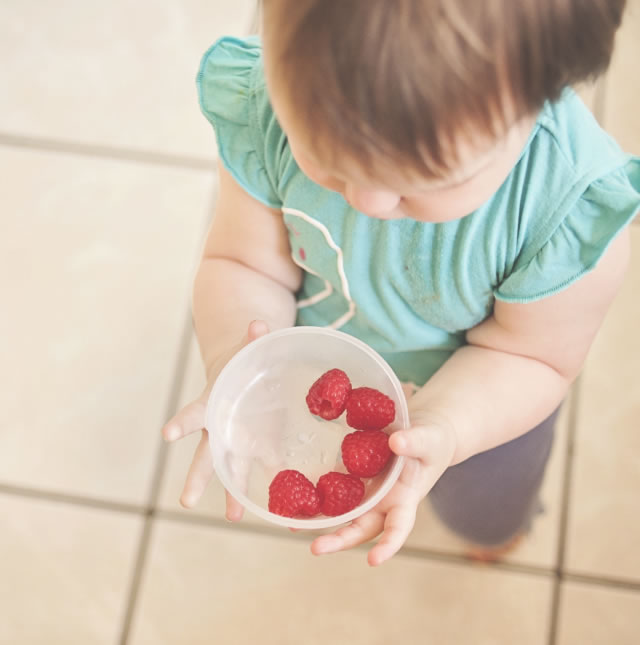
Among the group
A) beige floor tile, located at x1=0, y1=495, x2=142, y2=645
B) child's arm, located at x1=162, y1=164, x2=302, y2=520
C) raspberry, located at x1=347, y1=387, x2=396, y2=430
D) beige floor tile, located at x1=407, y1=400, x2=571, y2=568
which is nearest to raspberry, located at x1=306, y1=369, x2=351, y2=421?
raspberry, located at x1=347, y1=387, x2=396, y2=430

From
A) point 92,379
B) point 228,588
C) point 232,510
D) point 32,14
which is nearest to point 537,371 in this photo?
point 232,510

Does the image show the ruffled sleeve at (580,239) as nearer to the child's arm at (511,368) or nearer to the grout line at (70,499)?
the child's arm at (511,368)

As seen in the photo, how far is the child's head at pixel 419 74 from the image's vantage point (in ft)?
1.12

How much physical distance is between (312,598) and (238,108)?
0.63 m

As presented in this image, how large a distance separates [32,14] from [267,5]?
1104mm

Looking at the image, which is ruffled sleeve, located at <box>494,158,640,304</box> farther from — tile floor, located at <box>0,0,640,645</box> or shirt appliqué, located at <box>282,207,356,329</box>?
tile floor, located at <box>0,0,640,645</box>

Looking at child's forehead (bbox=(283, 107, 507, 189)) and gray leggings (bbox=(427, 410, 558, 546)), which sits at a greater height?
child's forehead (bbox=(283, 107, 507, 189))

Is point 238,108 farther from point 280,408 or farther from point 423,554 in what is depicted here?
point 423,554

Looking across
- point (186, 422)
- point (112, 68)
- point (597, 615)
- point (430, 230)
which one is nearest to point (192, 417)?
point (186, 422)

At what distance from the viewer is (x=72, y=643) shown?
989mm

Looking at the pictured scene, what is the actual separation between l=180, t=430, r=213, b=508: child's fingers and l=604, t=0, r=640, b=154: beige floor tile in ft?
2.67

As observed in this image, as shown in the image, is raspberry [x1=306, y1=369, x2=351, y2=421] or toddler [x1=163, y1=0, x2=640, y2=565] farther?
raspberry [x1=306, y1=369, x2=351, y2=421]

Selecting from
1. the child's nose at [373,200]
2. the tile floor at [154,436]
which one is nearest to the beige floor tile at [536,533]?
the tile floor at [154,436]

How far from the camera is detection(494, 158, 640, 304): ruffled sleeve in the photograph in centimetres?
53
